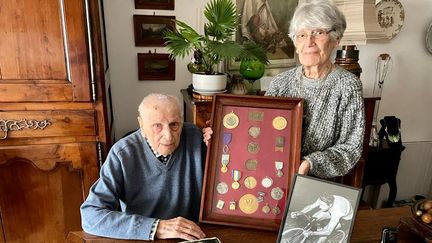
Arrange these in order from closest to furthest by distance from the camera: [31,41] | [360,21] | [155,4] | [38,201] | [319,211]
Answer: [319,211] → [31,41] → [38,201] → [360,21] → [155,4]

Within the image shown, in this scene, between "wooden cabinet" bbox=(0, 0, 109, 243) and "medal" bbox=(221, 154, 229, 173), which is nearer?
"medal" bbox=(221, 154, 229, 173)

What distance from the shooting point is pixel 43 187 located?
179 cm

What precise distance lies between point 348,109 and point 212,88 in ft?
3.25

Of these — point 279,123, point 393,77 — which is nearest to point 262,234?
point 279,123

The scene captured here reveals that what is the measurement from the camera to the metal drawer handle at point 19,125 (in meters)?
1.65

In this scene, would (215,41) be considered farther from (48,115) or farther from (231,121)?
(48,115)

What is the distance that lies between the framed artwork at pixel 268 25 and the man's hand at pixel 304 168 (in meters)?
1.49

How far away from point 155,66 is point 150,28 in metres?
0.28

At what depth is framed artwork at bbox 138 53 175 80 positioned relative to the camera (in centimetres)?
234

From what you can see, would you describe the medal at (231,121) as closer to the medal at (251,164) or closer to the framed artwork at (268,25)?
the medal at (251,164)

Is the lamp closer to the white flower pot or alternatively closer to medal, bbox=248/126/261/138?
the white flower pot

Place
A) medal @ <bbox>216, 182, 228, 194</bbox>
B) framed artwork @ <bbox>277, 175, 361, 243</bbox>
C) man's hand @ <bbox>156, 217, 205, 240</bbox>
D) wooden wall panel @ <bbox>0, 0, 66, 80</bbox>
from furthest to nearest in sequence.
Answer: wooden wall panel @ <bbox>0, 0, 66, 80</bbox> → medal @ <bbox>216, 182, 228, 194</bbox> → man's hand @ <bbox>156, 217, 205, 240</bbox> → framed artwork @ <bbox>277, 175, 361, 243</bbox>

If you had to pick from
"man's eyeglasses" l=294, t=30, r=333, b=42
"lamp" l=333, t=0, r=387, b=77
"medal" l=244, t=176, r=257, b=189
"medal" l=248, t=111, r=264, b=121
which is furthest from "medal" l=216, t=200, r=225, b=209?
"lamp" l=333, t=0, r=387, b=77

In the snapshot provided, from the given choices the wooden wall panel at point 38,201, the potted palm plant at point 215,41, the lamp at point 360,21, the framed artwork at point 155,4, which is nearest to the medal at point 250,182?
the potted palm plant at point 215,41
